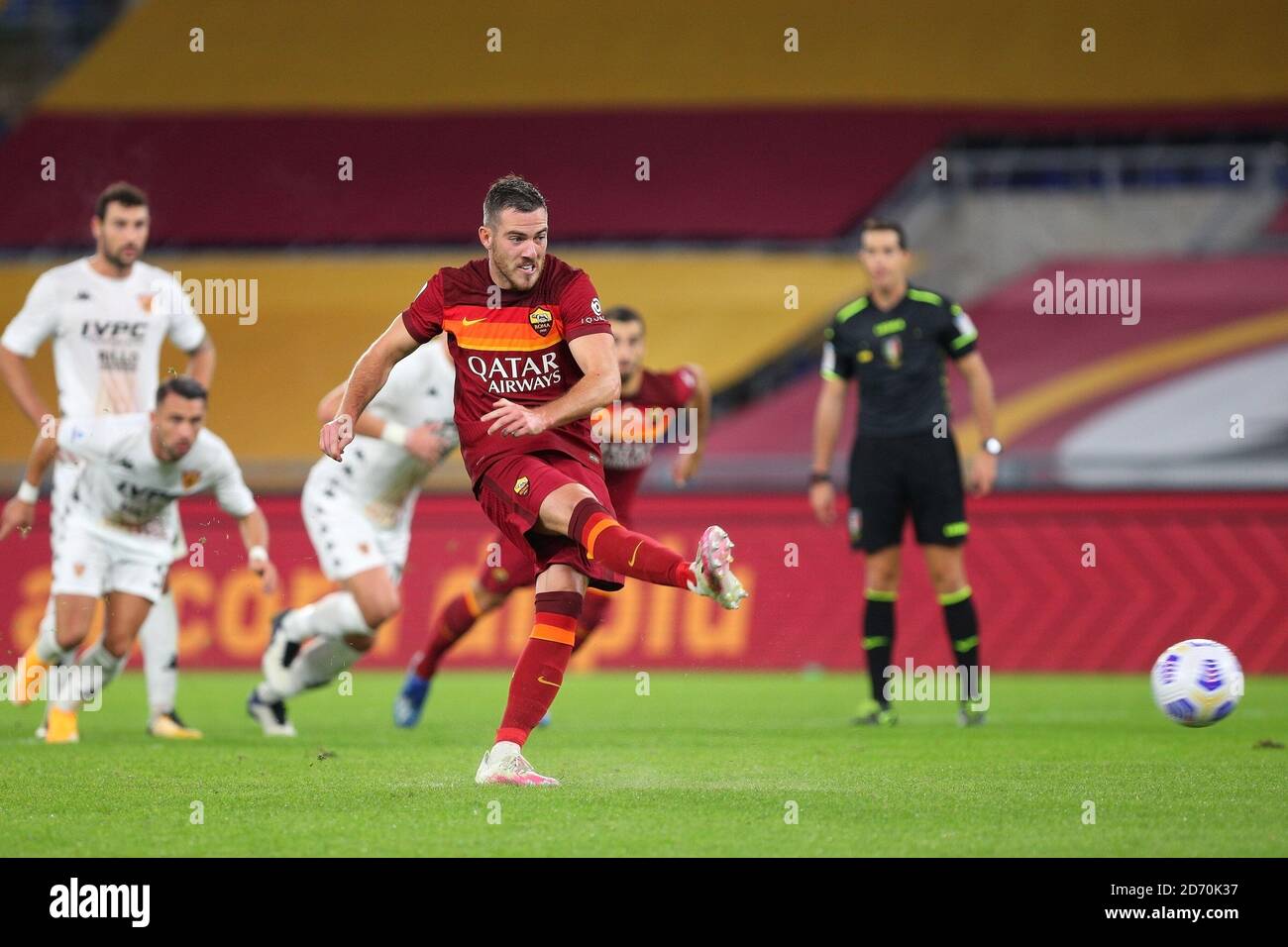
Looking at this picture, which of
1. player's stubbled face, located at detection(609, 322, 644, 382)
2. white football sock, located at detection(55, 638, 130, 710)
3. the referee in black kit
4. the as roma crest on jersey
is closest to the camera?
the as roma crest on jersey

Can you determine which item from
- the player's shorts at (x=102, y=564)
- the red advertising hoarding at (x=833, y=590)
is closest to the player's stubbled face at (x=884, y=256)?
the player's shorts at (x=102, y=564)

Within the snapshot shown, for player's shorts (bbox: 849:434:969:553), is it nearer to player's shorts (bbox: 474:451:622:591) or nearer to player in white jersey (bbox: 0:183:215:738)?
player's shorts (bbox: 474:451:622:591)

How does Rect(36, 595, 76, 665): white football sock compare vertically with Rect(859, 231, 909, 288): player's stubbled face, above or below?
below

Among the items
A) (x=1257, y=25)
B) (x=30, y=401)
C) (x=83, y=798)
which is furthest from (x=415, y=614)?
(x=1257, y=25)

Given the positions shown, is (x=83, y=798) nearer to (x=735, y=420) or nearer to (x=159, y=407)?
(x=159, y=407)

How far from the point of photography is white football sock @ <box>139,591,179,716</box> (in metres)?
8.44

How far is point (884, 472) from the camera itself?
8.90m

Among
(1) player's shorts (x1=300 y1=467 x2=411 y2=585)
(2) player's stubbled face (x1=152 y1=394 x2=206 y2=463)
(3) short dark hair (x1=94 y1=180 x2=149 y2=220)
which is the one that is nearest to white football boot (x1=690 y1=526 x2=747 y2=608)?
(2) player's stubbled face (x1=152 y1=394 x2=206 y2=463)

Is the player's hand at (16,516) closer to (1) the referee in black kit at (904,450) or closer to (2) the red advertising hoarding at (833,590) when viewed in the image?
(1) the referee in black kit at (904,450)

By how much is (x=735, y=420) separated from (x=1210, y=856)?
14235 millimetres

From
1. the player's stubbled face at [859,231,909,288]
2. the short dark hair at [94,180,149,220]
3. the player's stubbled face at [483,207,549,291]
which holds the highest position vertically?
the short dark hair at [94,180,149,220]

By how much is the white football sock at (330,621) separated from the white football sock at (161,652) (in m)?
0.70

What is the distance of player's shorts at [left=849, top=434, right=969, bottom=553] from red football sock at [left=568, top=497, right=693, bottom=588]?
3.54 m

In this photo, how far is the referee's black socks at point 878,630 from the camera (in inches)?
351
